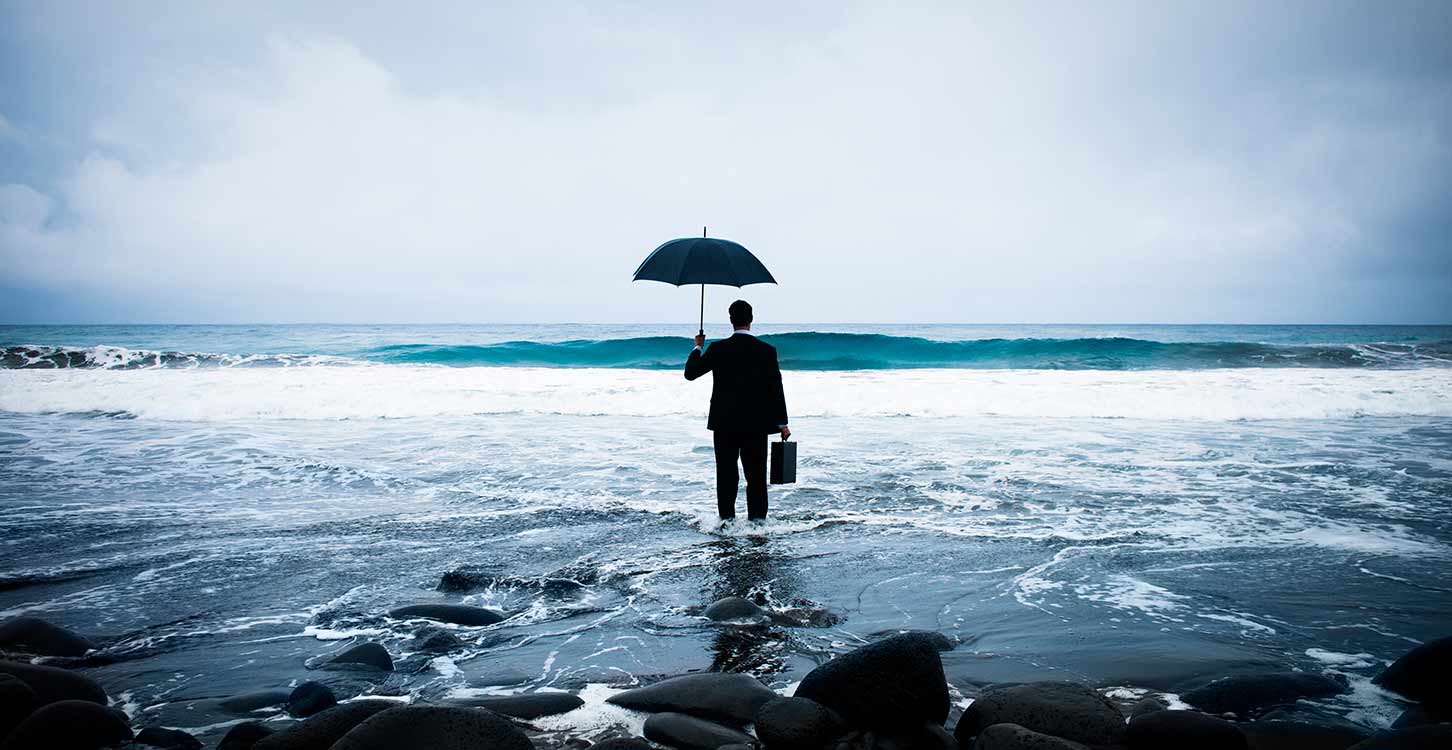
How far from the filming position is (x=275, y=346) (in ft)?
120

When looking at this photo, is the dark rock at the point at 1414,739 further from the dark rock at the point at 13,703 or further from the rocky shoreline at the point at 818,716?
the dark rock at the point at 13,703

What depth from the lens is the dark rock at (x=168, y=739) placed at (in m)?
2.59

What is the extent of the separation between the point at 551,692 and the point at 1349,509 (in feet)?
23.2

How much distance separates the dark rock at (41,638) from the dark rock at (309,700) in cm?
141

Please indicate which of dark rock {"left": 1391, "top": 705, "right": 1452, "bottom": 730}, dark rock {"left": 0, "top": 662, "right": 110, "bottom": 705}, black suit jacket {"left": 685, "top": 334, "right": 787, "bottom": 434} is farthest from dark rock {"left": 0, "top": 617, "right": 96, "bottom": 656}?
dark rock {"left": 1391, "top": 705, "right": 1452, "bottom": 730}

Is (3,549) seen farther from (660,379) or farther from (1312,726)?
(660,379)

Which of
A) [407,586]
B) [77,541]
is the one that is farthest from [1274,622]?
[77,541]

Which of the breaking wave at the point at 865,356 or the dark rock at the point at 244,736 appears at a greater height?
the breaking wave at the point at 865,356

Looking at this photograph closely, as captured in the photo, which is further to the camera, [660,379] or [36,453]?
[660,379]

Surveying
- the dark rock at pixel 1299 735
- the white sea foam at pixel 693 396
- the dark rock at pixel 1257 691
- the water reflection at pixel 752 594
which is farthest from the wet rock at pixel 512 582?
the white sea foam at pixel 693 396

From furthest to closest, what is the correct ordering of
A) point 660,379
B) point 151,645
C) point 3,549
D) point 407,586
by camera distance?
point 660,379 → point 3,549 → point 407,586 → point 151,645

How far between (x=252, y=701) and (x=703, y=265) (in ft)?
14.0

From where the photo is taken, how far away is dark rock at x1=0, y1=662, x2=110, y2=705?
281 centimetres

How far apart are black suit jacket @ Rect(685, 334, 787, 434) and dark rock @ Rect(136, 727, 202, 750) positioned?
388 centimetres
